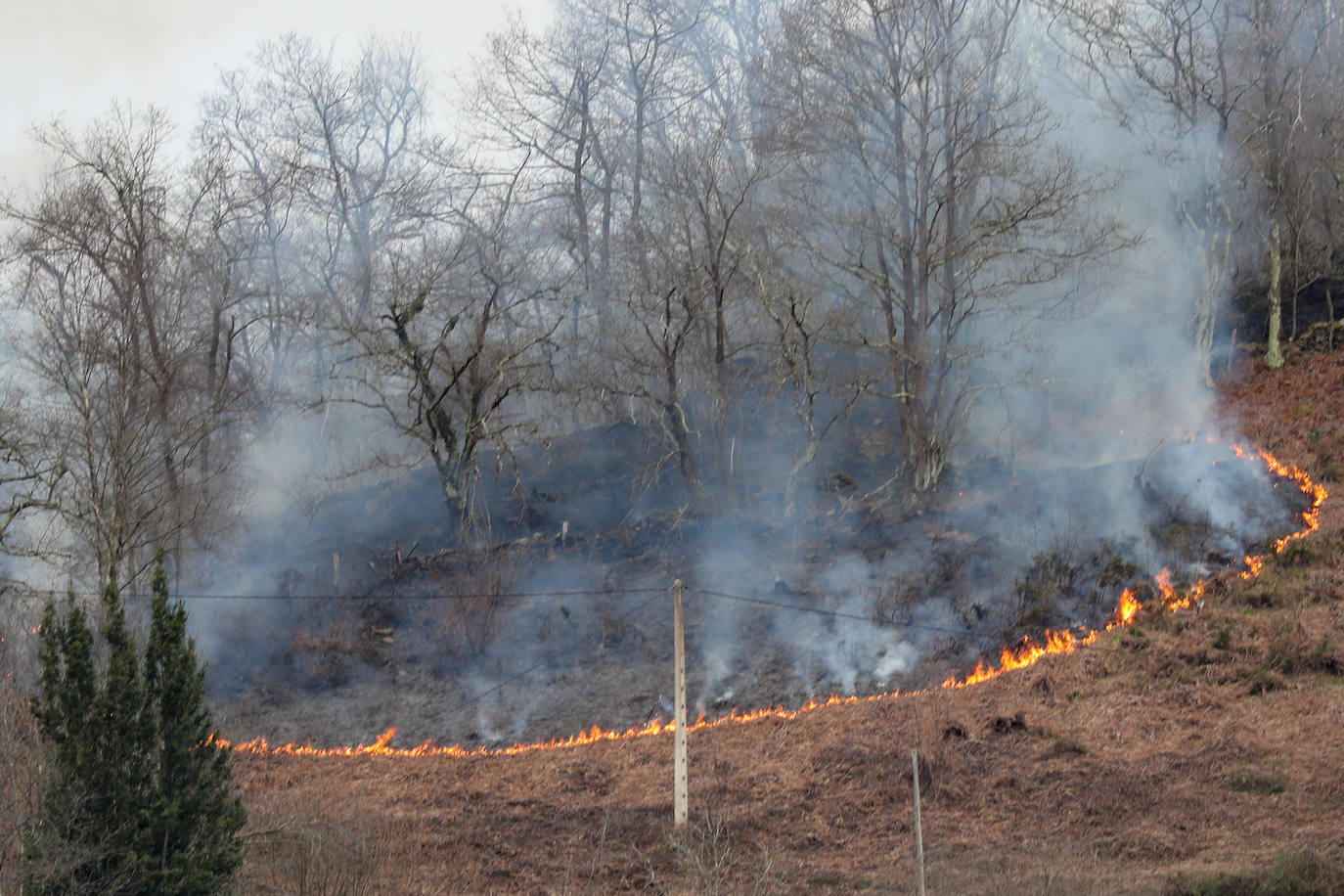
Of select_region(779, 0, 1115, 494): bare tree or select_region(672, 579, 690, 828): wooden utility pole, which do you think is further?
select_region(779, 0, 1115, 494): bare tree

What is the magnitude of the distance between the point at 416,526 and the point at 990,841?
16.9 m

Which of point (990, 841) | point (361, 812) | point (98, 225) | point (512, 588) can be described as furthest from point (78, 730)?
point (98, 225)

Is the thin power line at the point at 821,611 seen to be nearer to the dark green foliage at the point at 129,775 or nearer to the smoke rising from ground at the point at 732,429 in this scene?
the smoke rising from ground at the point at 732,429

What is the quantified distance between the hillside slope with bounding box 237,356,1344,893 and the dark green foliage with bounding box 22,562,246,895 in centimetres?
122

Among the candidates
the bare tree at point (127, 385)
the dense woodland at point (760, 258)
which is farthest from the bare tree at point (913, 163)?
the bare tree at point (127, 385)

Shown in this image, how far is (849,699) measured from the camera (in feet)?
57.7

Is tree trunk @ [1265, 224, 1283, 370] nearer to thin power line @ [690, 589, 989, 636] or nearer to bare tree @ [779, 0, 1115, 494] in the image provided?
bare tree @ [779, 0, 1115, 494]

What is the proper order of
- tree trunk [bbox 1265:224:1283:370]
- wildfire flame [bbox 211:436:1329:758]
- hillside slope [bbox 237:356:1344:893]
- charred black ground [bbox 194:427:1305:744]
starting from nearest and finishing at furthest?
hillside slope [bbox 237:356:1344:893]
wildfire flame [bbox 211:436:1329:758]
charred black ground [bbox 194:427:1305:744]
tree trunk [bbox 1265:224:1283:370]

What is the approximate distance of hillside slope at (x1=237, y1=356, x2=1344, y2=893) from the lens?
477 inches

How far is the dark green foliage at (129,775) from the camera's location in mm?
10273

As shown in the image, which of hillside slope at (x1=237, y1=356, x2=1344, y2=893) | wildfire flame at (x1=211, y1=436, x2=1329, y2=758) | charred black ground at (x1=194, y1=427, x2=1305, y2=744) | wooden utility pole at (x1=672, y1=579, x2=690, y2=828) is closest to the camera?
hillside slope at (x1=237, y1=356, x2=1344, y2=893)

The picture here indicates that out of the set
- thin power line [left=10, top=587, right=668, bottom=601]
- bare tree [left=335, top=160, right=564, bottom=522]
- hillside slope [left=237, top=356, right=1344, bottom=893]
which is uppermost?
bare tree [left=335, top=160, right=564, bottom=522]

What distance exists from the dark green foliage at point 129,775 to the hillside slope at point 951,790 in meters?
1.22

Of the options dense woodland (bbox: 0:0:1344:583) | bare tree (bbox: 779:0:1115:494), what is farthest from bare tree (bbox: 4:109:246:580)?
bare tree (bbox: 779:0:1115:494)
